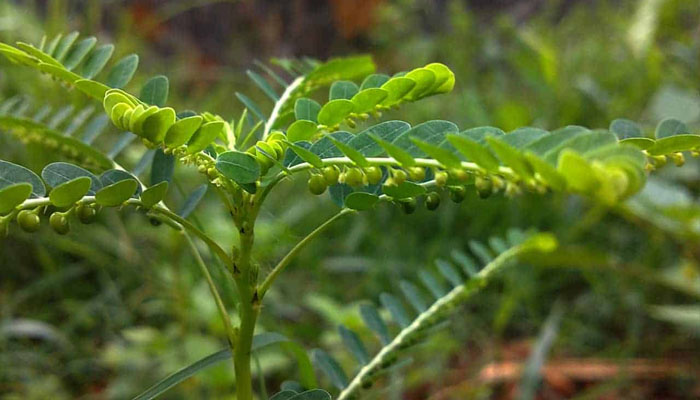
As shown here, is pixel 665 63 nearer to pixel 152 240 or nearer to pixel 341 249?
pixel 341 249

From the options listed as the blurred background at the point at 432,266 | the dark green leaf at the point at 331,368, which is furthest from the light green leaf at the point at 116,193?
the blurred background at the point at 432,266

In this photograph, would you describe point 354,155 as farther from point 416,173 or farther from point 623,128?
point 623,128

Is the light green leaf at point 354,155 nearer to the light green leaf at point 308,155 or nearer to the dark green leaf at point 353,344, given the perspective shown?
the light green leaf at point 308,155

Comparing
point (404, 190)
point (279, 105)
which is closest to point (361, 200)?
point (404, 190)

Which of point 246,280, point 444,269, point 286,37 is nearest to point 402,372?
point 444,269

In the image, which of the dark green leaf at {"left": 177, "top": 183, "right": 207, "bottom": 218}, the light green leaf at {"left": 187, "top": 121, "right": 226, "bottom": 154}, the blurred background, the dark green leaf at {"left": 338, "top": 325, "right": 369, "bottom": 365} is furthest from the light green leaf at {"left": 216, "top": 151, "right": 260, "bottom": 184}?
the blurred background

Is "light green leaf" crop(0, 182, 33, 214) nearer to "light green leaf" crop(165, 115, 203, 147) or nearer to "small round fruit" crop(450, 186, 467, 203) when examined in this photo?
"light green leaf" crop(165, 115, 203, 147)
